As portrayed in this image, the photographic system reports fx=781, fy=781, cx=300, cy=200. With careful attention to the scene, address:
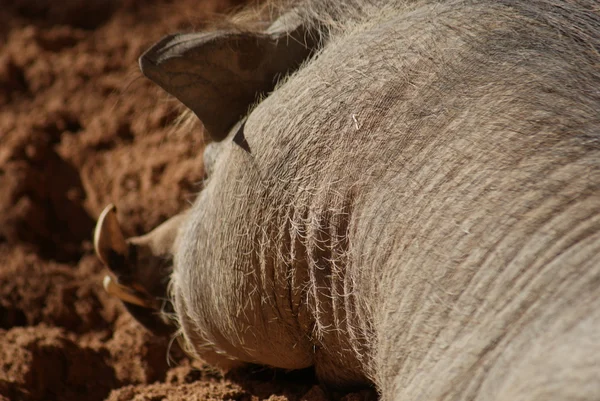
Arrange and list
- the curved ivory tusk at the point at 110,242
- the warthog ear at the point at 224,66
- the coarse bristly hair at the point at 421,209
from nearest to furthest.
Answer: the coarse bristly hair at the point at 421,209, the warthog ear at the point at 224,66, the curved ivory tusk at the point at 110,242

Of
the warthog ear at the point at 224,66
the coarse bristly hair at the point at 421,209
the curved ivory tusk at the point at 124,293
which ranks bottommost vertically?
the curved ivory tusk at the point at 124,293

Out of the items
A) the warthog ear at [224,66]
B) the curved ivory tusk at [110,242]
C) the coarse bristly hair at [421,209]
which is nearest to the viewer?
the coarse bristly hair at [421,209]

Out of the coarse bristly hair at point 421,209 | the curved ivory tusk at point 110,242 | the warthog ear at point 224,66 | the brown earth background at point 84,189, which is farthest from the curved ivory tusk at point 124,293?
the warthog ear at point 224,66

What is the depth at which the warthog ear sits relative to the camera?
2.02m

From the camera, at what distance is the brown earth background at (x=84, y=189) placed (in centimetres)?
240

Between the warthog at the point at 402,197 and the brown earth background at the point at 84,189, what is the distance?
0.87 feet

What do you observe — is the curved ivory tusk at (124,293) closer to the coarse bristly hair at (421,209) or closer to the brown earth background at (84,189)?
the brown earth background at (84,189)

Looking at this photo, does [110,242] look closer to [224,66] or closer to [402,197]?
[224,66]

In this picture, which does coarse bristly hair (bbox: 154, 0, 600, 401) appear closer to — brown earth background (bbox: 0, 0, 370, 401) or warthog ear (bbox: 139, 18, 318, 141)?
warthog ear (bbox: 139, 18, 318, 141)

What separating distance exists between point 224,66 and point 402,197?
32.6 inches

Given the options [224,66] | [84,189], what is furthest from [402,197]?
[84,189]

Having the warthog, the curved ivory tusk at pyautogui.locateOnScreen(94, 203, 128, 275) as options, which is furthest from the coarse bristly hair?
the curved ivory tusk at pyautogui.locateOnScreen(94, 203, 128, 275)


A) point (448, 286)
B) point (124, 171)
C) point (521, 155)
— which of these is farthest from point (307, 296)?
point (124, 171)

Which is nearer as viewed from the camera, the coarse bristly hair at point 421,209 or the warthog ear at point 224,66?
the coarse bristly hair at point 421,209
